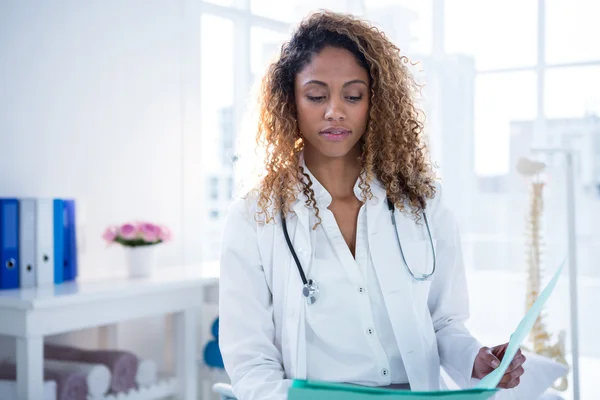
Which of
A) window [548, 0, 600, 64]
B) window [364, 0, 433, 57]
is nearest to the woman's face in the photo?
window [548, 0, 600, 64]

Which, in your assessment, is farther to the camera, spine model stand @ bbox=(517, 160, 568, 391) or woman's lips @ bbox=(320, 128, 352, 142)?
spine model stand @ bbox=(517, 160, 568, 391)

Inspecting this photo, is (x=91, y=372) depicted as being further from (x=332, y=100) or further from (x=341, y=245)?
(x=332, y=100)

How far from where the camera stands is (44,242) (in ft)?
7.59

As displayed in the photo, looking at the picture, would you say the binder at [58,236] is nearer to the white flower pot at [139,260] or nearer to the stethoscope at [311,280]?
the white flower pot at [139,260]

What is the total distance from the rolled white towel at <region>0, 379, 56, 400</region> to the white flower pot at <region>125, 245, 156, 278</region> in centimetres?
59

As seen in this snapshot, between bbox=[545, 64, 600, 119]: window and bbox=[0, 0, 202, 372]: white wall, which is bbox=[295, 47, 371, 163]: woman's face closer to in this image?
bbox=[0, 0, 202, 372]: white wall

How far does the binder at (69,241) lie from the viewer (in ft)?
8.02

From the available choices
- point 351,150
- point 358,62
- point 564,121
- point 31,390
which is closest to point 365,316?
point 351,150

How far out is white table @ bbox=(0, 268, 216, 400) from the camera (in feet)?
6.79

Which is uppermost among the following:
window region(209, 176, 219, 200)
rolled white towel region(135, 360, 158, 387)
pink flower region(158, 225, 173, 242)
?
window region(209, 176, 219, 200)

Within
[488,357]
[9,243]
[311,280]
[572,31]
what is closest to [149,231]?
[9,243]

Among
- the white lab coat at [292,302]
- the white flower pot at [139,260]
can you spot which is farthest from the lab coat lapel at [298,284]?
the white flower pot at [139,260]

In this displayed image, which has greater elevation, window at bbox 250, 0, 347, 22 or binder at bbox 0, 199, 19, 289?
window at bbox 250, 0, 347, 22

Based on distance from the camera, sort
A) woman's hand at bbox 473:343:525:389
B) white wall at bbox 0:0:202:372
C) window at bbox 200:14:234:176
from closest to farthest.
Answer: woman's hand at bbox 473:343:525:389
white wall at bbox 0:0:202:372
window at bbox 200:14:234:176
